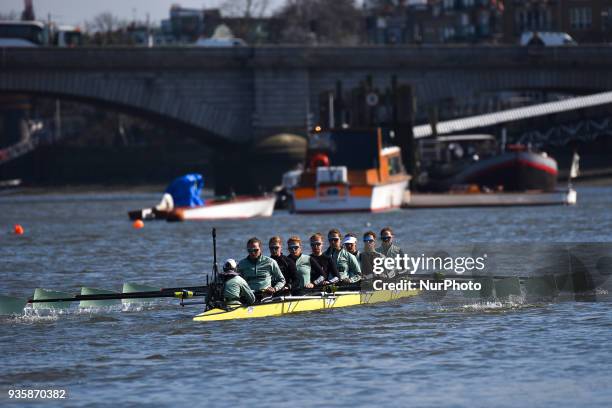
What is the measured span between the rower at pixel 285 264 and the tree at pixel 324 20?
12711 centimetres

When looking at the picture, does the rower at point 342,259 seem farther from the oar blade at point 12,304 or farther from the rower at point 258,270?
the oar blade at point 12,304

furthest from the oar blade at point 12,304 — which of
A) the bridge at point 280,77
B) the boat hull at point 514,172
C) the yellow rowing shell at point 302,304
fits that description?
the bridge at point 280,77

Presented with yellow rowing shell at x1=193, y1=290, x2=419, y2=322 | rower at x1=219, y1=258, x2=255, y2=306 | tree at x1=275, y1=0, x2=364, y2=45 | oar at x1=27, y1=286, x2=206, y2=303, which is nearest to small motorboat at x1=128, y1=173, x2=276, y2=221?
yellow rowing shell at x1=193, y1=290, x2=419, y2=322

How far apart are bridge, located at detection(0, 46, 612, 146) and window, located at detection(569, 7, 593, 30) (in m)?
37.7

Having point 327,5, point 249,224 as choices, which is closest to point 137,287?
point 249,224

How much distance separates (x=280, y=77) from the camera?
281 feet

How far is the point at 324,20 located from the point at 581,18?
169 ft

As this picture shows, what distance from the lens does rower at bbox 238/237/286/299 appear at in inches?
1065

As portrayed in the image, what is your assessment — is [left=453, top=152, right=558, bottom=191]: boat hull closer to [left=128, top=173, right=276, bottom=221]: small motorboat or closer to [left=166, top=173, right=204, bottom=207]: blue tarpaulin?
[left=128, top=173, right=276, bottom=221]: small motorboat

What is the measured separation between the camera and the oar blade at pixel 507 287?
28759 millimetres

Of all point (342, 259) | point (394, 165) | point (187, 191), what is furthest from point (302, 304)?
point (394, 165)

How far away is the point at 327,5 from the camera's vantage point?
588ft

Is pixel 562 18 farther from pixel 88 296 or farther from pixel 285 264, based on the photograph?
pixel 88 296

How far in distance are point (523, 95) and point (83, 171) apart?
126ft
